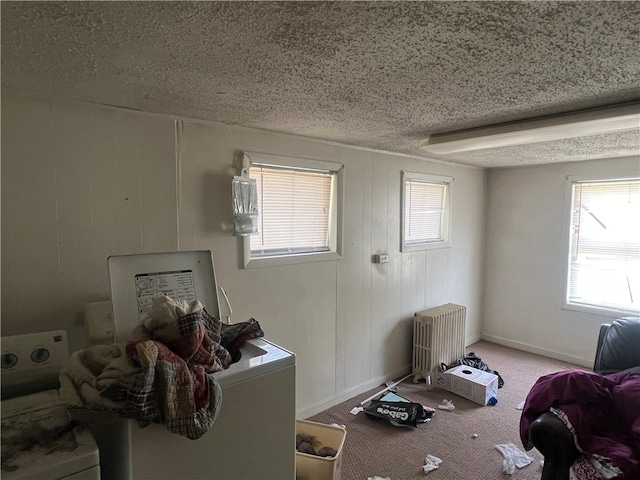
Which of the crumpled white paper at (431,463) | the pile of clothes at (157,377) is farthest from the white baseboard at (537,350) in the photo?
the pile of clothes at (157,377)

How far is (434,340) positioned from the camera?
3398 mm

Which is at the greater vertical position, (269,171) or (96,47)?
(96,47)

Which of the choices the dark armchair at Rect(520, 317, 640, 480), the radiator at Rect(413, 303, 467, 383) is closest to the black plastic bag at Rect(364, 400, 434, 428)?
the radiator at Rect(413, 303, 467, 383)

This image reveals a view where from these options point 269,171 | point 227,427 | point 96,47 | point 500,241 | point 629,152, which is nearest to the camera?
point 96,47

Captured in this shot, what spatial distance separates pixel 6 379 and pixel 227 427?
855mm

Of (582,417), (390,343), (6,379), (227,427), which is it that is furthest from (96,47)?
(390,343)

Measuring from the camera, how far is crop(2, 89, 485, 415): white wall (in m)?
1.62

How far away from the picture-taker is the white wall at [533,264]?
12.6ft

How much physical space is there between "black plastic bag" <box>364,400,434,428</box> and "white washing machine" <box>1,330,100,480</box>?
212 cm

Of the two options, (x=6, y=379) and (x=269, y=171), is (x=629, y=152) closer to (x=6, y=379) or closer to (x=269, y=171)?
(x=269, y=171)

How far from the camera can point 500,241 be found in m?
4.45

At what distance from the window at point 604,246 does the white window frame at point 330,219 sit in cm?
270

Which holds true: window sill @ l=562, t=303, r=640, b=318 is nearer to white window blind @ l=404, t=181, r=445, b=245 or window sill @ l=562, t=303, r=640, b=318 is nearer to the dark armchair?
the dark armchair

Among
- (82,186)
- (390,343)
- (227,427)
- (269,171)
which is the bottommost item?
(390,343)
